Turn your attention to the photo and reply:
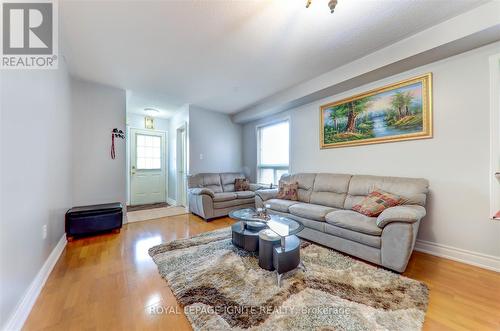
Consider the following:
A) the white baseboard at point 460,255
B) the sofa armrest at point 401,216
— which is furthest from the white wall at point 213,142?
the white baseboard at point 460,255

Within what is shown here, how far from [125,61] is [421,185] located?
4108mm

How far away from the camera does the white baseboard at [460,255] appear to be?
1.97 m

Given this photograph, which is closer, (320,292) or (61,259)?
(320,292)

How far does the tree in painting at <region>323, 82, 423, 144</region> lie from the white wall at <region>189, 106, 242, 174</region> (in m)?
2.61

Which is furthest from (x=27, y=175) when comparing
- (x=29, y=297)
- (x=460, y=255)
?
(x=460, y=255)

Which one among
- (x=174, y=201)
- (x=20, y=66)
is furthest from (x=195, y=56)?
(x=174, y=201)

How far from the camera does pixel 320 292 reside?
1610 mm

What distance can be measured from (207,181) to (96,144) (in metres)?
2.16

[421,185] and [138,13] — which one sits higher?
[138,13]

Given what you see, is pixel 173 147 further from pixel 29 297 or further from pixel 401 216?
pixel 401 216

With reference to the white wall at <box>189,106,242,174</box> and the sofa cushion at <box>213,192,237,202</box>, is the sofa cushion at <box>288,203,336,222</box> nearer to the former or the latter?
the sofa cushion at <box>213,192,237,202</box>

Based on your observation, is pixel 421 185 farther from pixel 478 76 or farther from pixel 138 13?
pixel 138 13

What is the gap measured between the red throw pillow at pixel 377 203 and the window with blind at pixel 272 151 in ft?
6.79

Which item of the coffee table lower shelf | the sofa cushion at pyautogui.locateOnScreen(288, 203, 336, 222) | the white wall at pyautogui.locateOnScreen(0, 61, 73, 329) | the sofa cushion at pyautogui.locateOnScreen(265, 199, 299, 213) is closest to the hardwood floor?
the white wall at pyautogui.locateOnScreen(0, 61, 73, 329)
